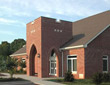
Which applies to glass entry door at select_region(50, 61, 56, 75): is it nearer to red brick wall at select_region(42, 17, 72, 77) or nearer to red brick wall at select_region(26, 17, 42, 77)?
red brick wall at select_region(42, 17, 72, 77)

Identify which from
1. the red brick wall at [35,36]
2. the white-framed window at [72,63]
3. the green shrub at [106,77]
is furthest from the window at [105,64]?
the red brick wall at [35,36]

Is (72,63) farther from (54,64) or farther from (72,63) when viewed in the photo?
(54,64)

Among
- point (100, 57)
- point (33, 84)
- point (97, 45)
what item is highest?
point (97, 45)

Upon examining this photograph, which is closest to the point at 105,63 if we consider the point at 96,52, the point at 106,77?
the point at 96,52

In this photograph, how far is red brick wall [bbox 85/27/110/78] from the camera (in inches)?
868

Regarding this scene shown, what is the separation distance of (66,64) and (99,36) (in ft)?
17.9

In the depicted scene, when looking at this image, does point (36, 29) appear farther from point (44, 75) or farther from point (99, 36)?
point (99, 36)

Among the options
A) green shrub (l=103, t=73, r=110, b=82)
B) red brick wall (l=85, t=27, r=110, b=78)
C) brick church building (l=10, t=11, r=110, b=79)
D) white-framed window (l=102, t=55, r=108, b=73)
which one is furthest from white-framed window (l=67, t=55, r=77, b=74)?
green shrub (l=103, t=73, r=110, b=82)

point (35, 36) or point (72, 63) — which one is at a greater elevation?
point (35, 36)

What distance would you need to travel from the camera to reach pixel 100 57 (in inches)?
909

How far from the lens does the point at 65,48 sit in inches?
966

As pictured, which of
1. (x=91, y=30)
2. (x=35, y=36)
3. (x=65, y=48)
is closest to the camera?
(x=65, y=48)

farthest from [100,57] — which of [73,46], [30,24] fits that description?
[30,24]

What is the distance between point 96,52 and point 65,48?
13.1 feet
